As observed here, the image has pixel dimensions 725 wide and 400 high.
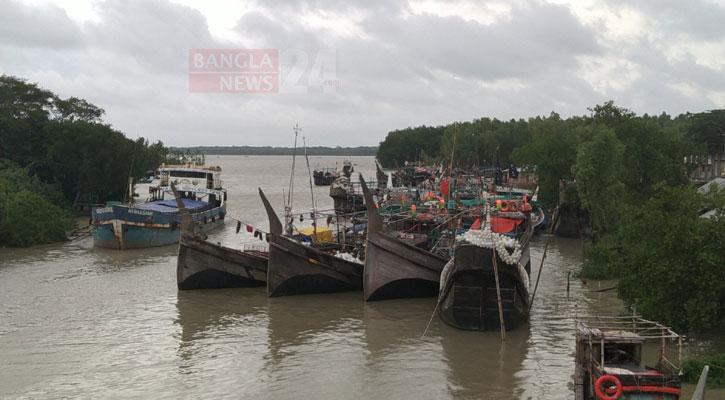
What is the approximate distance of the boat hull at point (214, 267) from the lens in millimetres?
25219

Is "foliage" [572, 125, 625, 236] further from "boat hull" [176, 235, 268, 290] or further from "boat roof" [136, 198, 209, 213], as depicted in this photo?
"boat roof" [136, 198, 209, 213]

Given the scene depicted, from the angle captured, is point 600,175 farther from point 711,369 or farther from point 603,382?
point 603,382

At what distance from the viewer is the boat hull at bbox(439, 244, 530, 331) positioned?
18922 mm

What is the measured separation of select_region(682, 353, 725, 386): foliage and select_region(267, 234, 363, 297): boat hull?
12240 mm

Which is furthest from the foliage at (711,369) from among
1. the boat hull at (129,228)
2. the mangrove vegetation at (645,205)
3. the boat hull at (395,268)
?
the boat hull at (129,228)

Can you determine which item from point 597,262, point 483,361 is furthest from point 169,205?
point 483,361

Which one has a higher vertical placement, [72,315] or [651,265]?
[651,265]

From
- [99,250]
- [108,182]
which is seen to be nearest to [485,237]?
[99,250]

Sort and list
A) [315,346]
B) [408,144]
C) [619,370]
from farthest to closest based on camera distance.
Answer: [408,144], [315,346], [619,370]

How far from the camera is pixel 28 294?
25047 millimetres

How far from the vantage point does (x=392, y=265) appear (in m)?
22.5

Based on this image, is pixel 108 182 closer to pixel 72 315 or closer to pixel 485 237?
pixel 72 315

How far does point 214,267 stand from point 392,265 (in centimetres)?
710

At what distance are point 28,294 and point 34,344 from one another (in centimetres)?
706
